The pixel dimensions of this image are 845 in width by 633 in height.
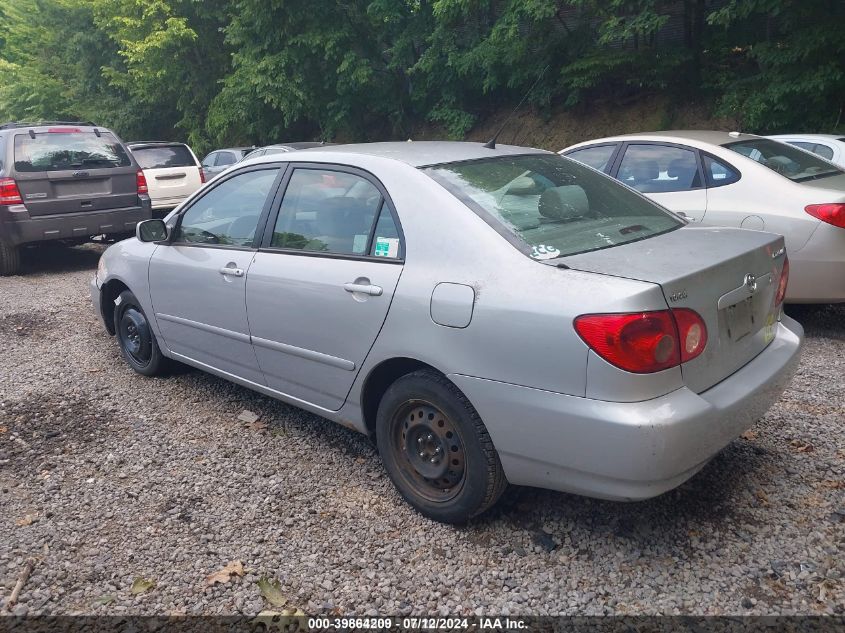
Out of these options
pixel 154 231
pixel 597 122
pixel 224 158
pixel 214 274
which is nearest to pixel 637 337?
pixel 214 274

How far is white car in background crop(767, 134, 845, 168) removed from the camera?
7.23m

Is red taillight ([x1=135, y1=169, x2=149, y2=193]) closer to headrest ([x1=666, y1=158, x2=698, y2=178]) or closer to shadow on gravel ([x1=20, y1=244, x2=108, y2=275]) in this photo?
shadow on gravel ([x1=20, y1=244, x2=108, y2=275])

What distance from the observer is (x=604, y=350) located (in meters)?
2.45

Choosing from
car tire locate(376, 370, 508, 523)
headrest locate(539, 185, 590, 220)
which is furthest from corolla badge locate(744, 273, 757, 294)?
car tire locate(376, 370, 508, 523)

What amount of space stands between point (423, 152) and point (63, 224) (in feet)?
22.6

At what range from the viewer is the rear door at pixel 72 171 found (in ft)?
28.4

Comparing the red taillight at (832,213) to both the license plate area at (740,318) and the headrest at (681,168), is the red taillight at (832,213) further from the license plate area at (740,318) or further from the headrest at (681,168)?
the license plate area at (740,318)

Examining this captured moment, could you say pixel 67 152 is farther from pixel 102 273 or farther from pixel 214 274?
pixel 214 274

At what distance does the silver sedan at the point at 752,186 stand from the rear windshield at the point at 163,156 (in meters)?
8.41

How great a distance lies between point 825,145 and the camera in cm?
748

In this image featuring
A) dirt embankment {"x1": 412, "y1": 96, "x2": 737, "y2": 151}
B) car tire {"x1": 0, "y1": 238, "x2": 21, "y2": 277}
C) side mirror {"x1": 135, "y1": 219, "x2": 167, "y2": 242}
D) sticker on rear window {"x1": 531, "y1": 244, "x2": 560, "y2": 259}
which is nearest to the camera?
sticker on rear window {"x1": 531, "y1": 244, "x2": 560, "y2": 259}

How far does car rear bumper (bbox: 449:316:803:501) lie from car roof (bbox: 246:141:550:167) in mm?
1228

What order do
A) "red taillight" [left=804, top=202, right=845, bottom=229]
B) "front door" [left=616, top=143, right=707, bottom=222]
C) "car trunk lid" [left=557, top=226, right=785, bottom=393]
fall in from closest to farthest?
1. "car trunk lid" [left=557, top=226, right=785, bottom=393]
2. "red taillight" [left=804, top=202, right=845, bottom=229]
3. "front door" [left=616, top=143, right=707, bottom=222]

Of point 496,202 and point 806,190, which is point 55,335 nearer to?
point 496,202
